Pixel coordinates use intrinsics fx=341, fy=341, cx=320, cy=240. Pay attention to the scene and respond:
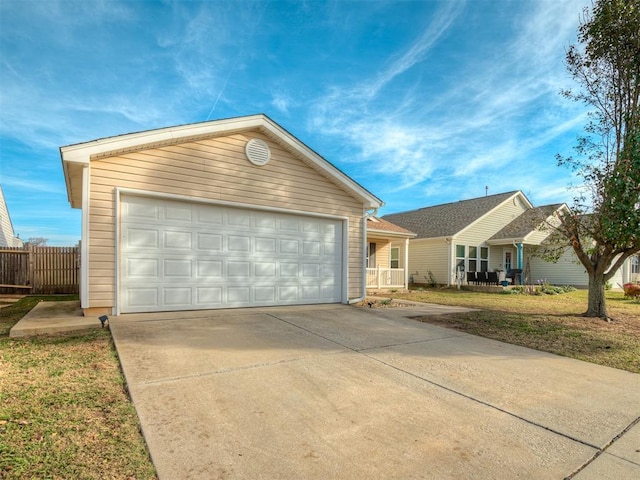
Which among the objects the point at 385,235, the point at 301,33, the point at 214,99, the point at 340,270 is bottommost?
the point at 340,270

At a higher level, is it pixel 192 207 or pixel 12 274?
pixel 192 207

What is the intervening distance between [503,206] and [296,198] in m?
18.1

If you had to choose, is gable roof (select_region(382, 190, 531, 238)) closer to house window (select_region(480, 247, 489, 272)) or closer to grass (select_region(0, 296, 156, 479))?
house window (select_region(480, 247, 489, 272))

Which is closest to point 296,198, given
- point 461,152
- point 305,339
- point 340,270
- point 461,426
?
point 340,270

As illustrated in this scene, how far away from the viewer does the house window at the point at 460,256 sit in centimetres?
1992

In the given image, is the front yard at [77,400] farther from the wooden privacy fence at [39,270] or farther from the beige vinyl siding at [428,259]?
the beige vinyl siding at [428,259]

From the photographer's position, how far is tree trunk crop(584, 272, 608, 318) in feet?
28.6

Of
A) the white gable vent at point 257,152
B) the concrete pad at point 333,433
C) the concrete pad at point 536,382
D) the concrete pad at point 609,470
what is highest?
the white gable vent at point 257,152

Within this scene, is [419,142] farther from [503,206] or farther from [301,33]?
[301,33]

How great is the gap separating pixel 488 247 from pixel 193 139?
19.5 meters

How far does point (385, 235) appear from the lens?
16.5 m

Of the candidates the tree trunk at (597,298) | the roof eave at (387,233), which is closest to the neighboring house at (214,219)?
the roof eave at (387,233)

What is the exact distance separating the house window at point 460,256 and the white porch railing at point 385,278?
14.7ft

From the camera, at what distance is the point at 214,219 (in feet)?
25.1
